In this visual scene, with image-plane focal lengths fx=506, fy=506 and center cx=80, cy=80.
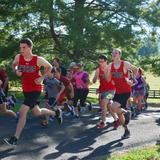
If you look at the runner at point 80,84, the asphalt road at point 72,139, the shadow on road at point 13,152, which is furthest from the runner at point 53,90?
the shadow on road at point 13,152

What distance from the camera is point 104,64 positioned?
11.9 metres

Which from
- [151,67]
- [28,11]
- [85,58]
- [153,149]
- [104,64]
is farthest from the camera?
[151,67]

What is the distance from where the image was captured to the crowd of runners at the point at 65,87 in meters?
8.94

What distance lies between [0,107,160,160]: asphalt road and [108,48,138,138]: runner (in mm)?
504

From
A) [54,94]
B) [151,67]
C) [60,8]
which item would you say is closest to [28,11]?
[60,8]

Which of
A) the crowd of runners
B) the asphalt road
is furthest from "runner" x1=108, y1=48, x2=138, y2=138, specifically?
the asphalt road

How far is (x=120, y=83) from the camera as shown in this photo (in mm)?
10211

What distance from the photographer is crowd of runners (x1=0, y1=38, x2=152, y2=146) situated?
8.94m

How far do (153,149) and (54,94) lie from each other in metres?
4.06

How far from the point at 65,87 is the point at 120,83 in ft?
8.40

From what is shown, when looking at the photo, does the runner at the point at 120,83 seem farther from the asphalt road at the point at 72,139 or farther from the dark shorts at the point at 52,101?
the dark shorts at the point at 52,101

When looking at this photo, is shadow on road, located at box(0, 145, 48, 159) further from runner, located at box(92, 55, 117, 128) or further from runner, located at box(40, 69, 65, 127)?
runner, located at box(40, 69, 65, 127)

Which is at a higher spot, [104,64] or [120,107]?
[104,64]

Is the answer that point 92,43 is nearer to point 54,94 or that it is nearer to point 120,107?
point 54,94
